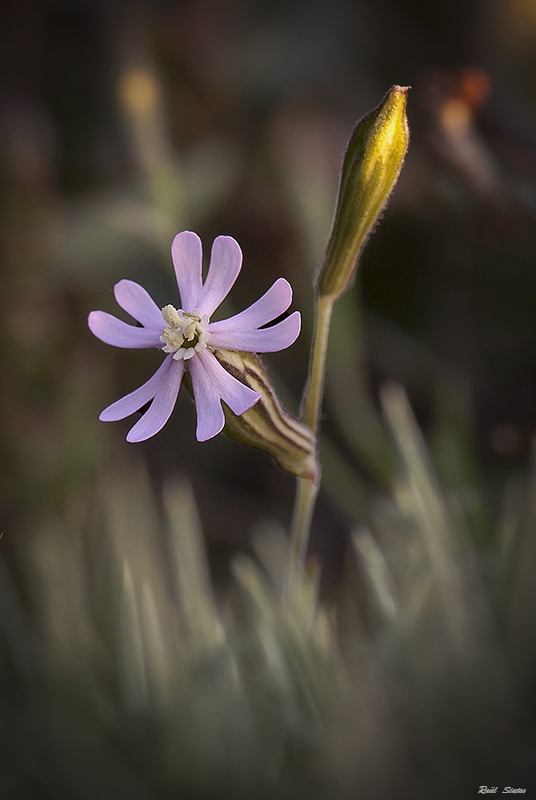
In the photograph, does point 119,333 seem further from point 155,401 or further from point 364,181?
point 364,181

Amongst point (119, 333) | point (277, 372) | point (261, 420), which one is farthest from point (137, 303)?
point (277, 372)

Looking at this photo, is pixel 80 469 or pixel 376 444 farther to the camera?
pixel 80 469

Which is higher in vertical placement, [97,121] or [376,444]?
[97,121]

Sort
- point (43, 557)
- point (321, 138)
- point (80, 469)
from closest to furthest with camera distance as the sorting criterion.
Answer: point (43, 557), point (80, 469), point (321, 138)

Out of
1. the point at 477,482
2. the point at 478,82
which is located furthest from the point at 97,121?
the point at 477,482

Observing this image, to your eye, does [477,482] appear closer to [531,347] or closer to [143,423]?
[531,347]

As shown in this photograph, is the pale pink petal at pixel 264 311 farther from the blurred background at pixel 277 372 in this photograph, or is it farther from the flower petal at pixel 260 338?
the blurred background at pixel 277 372
